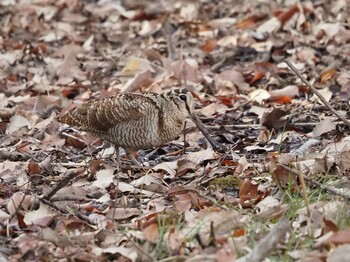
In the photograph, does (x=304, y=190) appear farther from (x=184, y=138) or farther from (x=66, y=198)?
(x=184, y=138)

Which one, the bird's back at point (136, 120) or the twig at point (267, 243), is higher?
the twig at point (267, 243)

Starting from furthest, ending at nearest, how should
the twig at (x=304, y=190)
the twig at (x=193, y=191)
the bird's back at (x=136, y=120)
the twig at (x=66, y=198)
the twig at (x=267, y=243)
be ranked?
the bird's back at (x=136, y=120), the twig at (x=66, y=198), the twig at (x=193, y=191), the twig at (x=304, y=190), the twig at (x=267, y=243)

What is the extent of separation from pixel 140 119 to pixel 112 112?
229 mm

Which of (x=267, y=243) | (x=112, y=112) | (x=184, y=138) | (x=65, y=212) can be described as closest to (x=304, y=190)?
(x=267, y=243)

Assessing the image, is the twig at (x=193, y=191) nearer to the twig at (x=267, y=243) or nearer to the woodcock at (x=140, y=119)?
the twig at (x=267, y=243)

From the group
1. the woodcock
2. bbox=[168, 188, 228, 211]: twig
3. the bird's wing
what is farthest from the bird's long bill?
bbox=[168, 188, 228, 211]: twig

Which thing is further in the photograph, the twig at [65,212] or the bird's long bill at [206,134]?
the bird's long bill at [206,134]

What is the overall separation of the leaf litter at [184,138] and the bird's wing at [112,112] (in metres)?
0.31

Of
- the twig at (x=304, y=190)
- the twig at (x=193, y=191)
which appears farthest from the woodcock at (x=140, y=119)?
the twig at (x=304, y=190)

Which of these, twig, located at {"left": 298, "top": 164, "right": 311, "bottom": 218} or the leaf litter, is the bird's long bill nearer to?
the leaf litter

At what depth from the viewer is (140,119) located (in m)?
6.71

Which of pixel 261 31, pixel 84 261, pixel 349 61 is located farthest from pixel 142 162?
pixel 261 31

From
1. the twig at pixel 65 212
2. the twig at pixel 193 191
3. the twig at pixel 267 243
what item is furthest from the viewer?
the twig at pixel 65 212

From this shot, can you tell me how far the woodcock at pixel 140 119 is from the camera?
668cm
